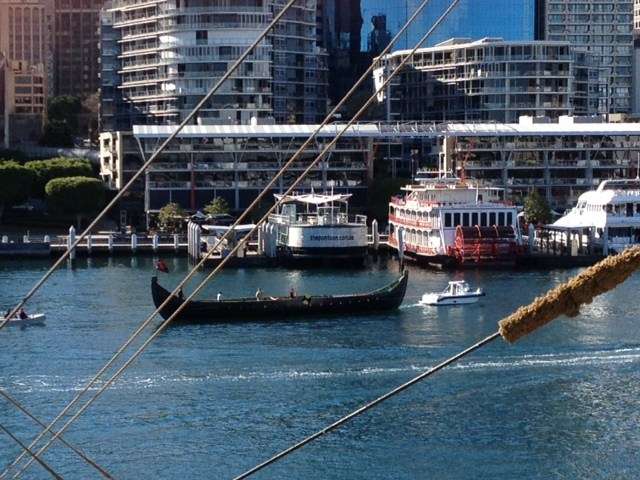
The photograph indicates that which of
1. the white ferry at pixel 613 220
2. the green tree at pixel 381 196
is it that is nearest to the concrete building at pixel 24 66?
the green tree at pixel 381 196

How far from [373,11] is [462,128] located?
19.0 metres

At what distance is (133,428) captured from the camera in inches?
654

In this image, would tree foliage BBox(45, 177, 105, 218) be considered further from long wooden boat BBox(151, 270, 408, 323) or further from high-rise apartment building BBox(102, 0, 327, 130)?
long wooden boat BBox(151, 270, 408, 323)

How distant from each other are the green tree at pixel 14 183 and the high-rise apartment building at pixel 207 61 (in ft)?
18.3

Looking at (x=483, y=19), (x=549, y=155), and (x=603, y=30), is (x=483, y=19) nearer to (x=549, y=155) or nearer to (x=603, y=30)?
(x=603, y=30)

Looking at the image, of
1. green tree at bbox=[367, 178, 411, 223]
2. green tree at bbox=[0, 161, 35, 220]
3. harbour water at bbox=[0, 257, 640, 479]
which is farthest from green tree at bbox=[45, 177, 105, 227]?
harbour water at bbox=[0, 257, 640, 479]

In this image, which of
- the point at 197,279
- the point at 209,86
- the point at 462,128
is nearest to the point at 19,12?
the point at 209,86

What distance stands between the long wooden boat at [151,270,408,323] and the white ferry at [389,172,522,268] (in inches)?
323

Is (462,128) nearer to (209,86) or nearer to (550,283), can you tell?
(209,86)

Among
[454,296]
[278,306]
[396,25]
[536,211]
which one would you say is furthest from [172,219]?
[396,25]

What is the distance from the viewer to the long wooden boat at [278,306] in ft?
80.5

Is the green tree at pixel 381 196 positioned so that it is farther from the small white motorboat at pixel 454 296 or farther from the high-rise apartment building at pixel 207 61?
the small white motorboat at pixel 454 296

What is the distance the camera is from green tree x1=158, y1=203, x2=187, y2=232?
40.2 metres

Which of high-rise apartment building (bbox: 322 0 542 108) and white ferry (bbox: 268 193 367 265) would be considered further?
high-rise apartment building (bbox: 322 0 542 108)
